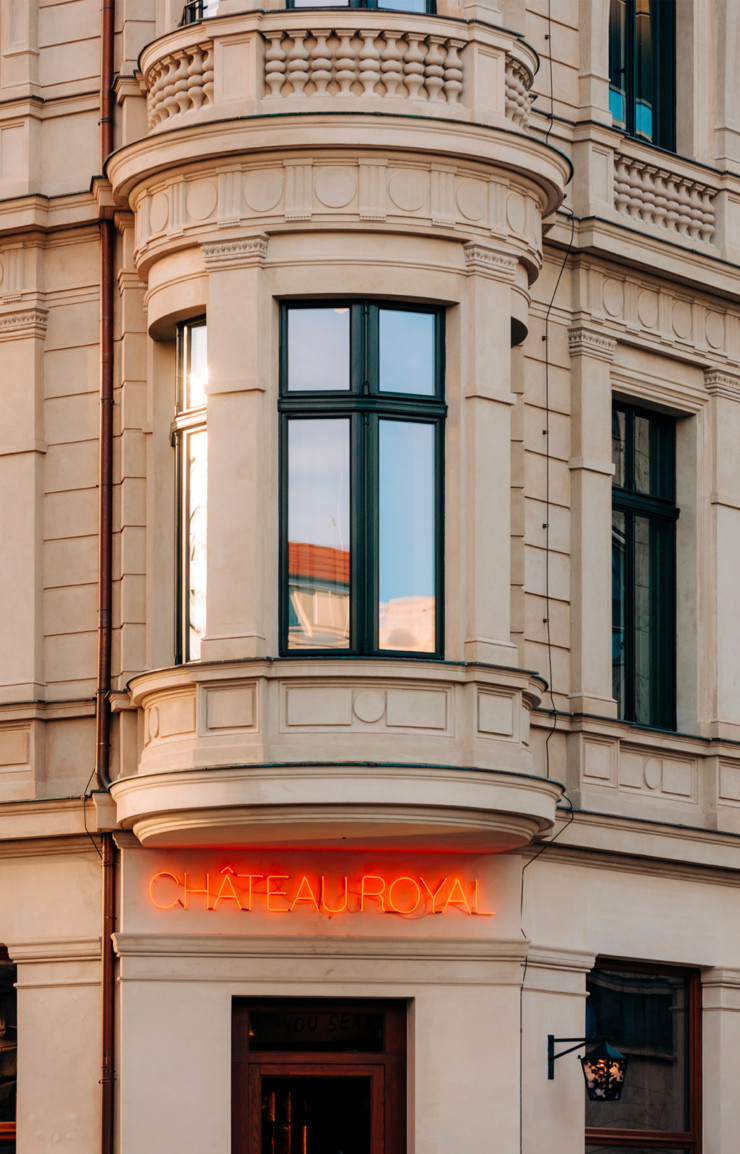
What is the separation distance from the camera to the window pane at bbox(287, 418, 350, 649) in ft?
66.0

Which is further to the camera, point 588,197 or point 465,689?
point 588,197

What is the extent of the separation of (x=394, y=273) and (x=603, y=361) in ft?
10.8

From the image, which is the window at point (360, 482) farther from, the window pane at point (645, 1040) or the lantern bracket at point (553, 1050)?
the window pane at point (645, 1040)

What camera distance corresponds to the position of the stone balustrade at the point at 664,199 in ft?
76.8

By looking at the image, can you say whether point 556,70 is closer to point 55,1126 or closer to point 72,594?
point 72,594

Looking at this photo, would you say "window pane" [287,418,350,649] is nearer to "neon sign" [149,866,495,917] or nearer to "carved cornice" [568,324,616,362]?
"neon sign" [149,866,495,917]

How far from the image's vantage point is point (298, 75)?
67.3 feet

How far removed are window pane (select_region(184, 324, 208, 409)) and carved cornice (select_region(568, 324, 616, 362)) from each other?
147 inches

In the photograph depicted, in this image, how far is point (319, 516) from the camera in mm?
20281

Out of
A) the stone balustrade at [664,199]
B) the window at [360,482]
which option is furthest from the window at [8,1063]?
the stone balustrade at [664,199]

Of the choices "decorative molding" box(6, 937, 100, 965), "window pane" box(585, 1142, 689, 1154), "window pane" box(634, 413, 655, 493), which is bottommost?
"window pane" box(585, 1142, 689, 1154)

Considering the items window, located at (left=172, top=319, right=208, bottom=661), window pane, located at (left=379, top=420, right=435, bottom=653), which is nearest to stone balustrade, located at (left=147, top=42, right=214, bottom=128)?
window, located at (left=172, top=319, right=208, bottom=661)

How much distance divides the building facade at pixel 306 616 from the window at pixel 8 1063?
4cm

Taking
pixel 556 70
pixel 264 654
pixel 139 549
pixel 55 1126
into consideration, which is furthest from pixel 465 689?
pixel 556 70
